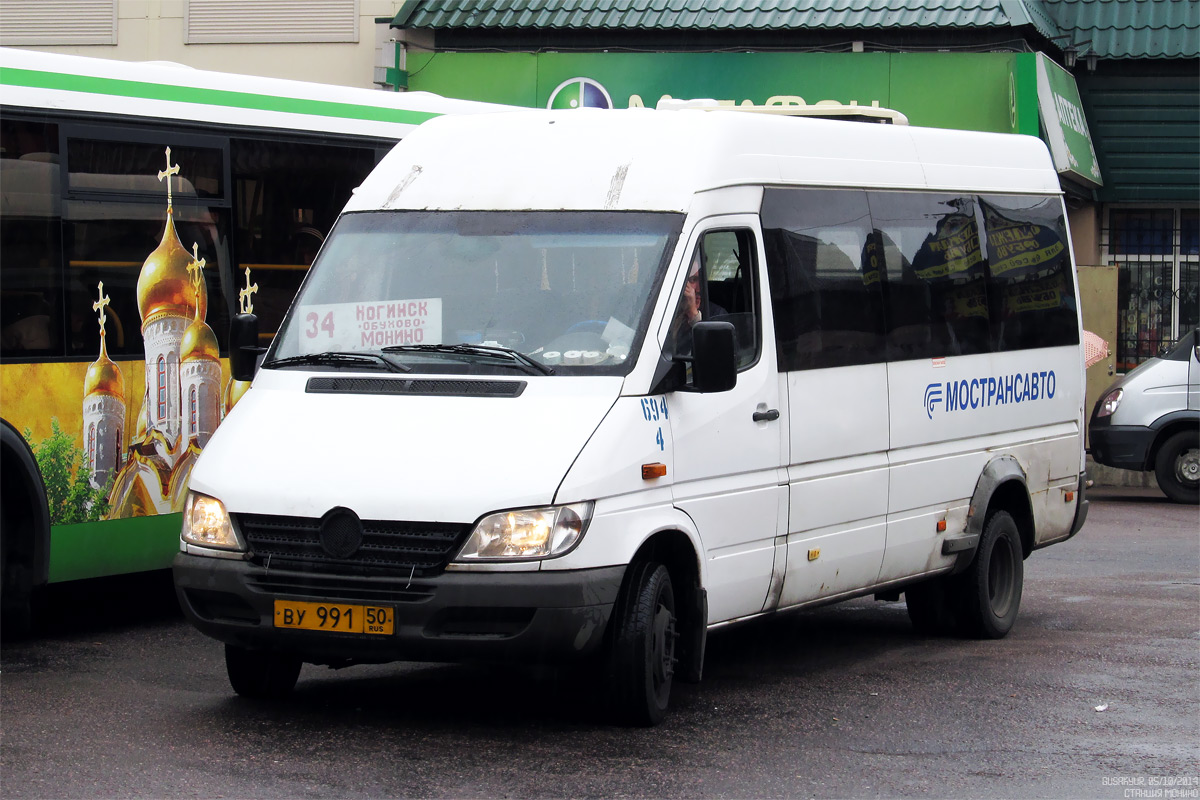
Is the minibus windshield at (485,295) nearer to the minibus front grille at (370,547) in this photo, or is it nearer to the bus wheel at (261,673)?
the minibus front grille at (370,547)

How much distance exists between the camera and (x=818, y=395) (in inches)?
320

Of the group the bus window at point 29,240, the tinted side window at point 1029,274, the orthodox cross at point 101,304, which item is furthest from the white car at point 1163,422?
the bus window at point 29,240

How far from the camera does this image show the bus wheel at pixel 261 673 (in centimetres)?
744

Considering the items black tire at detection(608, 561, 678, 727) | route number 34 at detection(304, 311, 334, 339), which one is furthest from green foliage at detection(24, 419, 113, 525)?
black tire at detection(608, 561, 678, 727)

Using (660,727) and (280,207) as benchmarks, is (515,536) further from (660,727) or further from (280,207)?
(280,207)

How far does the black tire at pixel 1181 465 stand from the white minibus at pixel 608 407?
863cm

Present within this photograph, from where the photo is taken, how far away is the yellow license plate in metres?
6.60

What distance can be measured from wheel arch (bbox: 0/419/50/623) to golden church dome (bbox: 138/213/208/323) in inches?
43.1

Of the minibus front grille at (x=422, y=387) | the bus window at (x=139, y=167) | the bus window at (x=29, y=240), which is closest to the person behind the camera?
the minibus front grille at (x=422, y=387)

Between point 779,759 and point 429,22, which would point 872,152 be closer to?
point 779,759

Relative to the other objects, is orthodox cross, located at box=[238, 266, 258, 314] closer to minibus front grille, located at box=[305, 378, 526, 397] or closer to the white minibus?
the white minibus

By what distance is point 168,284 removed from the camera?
9.51 m

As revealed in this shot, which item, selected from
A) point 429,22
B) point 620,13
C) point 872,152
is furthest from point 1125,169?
point 872,152

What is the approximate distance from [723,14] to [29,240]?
13517 mm
